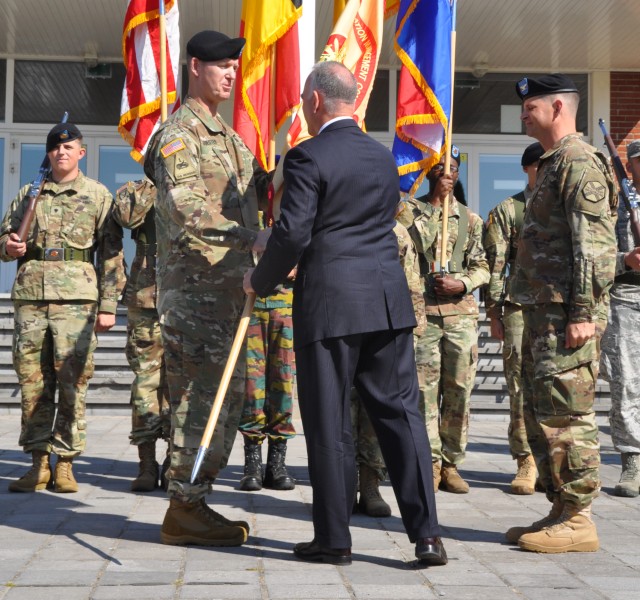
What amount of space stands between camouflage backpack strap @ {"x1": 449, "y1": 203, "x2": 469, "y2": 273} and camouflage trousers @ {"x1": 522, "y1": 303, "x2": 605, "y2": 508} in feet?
6.33

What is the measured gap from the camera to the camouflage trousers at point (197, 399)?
4664mm

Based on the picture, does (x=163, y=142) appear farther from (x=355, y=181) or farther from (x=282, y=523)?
(x=282, y=523)

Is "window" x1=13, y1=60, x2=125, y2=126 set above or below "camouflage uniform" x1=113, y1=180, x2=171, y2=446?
above

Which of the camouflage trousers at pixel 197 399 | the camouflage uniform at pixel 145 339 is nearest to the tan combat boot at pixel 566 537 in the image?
the camouflage trousers at pixel 197 399

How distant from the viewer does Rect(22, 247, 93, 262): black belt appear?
20.8ft

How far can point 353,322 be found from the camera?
428 centimetres

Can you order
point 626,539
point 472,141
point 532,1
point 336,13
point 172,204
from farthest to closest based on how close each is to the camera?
point 472,141 → point 532,1 → point 336,13 → point 626,539 → point 172,204

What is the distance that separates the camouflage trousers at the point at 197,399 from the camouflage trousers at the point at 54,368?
1724 mm

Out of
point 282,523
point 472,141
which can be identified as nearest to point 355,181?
point 282,523

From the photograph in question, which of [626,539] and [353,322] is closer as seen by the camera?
[353,322]

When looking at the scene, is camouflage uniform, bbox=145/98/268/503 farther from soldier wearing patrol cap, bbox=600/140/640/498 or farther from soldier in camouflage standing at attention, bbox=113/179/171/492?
soldier wearing patrol cap, bbox=600/140/640/498

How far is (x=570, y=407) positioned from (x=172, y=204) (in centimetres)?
202

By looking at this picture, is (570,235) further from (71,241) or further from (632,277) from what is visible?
(71,241)

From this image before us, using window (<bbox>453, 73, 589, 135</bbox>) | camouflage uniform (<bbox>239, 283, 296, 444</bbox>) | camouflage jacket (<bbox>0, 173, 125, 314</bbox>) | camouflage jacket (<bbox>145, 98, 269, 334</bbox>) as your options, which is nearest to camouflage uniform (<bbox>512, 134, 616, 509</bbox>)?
camouflage jacket (<bbox>145, 98, 269, 334</bbox>)
